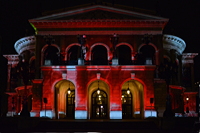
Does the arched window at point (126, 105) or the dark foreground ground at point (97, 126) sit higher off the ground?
the arched window at point (126, 105)

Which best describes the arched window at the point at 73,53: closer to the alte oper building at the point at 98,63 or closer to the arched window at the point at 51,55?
the alte oper building at the point at 98,63

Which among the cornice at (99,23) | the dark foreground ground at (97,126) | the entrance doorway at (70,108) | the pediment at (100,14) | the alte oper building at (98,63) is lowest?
the dark foreground ground at (97,126)

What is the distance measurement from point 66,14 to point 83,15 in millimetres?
2149

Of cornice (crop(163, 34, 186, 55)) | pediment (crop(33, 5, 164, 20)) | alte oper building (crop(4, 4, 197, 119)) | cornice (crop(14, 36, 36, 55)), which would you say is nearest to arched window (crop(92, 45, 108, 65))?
alte oper building (crop(4, 4, 197, 119))

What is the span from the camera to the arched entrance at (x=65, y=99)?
39.3 metres

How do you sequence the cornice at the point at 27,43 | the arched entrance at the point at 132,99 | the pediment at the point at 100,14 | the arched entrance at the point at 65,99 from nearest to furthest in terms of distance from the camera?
the arched entrance at the point at 65,99, the arched entrance at the point at 132,99, the pediment at the point at 100,14, the cornice at the point at 27,43

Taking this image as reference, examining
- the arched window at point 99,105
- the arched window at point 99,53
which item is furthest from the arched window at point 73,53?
the arched window at point 99,105

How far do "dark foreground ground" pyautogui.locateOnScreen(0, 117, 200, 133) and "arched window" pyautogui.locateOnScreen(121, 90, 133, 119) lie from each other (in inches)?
442

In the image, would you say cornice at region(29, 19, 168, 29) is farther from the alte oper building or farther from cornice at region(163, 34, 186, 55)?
cornice at region(163, 34, 186, 55)

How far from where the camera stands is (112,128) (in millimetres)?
28484

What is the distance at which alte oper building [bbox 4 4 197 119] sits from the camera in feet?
123

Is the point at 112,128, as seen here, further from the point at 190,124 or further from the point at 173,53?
the point at 173,53

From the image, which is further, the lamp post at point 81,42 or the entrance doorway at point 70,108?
the entrance doorway at point 70,108

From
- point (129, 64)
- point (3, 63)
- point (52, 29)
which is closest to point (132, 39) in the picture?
point (129, 64)
